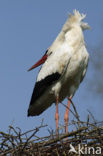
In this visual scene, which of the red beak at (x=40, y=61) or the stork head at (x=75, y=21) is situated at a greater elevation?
the stork head at (x=75, y=21)

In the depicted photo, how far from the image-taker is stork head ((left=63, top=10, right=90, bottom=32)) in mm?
10113

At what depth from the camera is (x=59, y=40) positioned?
10102 millimetres

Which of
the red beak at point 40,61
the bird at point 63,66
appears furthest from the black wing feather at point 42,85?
the red beak at point 40,61

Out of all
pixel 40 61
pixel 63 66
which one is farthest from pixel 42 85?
pixel 63 66

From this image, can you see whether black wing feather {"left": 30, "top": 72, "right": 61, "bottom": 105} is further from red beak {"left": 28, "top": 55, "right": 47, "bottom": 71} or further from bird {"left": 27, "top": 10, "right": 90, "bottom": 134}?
red beak {"left": 28, "top": 55, "right": 47, "bottom": 71}

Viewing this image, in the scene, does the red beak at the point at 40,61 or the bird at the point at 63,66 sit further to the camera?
the red beak at the point at 40,61

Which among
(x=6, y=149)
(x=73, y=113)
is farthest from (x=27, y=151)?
(x=73, y=113)

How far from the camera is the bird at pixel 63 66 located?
970 centimetres

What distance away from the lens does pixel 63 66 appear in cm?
970

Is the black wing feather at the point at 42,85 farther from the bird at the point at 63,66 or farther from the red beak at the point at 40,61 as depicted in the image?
the red beak at the point at 40,61

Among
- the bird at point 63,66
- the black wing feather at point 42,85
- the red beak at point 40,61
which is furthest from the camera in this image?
the red beak at point 40,61

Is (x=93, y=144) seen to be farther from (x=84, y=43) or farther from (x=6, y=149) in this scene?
(x=84, y=43)

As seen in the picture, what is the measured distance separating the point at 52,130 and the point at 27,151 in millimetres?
467

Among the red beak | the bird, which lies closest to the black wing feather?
the bird
